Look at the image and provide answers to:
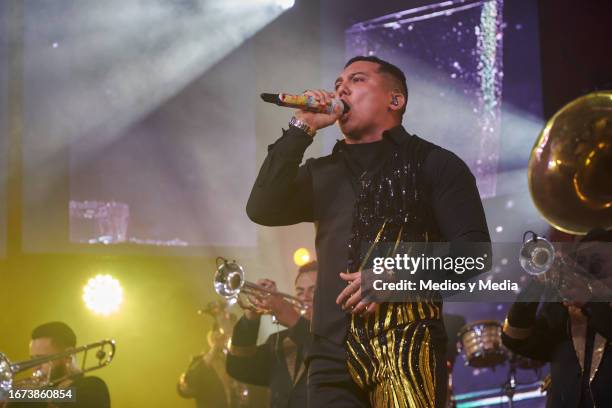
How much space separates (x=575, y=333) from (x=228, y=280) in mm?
2107

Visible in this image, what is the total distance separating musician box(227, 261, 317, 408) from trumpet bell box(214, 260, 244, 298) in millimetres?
144

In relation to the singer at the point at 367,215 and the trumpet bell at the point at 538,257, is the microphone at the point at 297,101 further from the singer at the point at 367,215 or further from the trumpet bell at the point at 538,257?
the trumpet bell at the point at 538,257

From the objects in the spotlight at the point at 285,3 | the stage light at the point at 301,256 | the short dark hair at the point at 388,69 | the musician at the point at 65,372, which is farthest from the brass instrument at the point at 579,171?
the spotlight at the point at 285,3

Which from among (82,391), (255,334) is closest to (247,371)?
(255,334)

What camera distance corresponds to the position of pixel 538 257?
3.62 m

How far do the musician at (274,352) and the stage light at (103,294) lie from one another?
2112mm

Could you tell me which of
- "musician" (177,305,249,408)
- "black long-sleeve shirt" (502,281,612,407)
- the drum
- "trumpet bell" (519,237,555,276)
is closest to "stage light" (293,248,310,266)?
"musician" (177,305,249,408)

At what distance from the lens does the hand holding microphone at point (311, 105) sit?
2.46 meters

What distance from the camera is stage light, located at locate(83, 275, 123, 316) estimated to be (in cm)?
647

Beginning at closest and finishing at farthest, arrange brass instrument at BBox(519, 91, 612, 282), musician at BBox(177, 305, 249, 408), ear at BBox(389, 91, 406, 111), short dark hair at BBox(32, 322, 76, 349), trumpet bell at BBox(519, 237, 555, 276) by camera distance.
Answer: ear at BBox(389, 91, 406, 111) → trumpet bell at BBox(519, 237, 555, 276) → brass instrument at BBox(519, 91, 612, 282) → short dark hair at BBox(32, 322, 76, 349) → musician at BBox(177, 305, 249, 408)

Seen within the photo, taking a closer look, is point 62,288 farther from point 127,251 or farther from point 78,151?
point 78,151

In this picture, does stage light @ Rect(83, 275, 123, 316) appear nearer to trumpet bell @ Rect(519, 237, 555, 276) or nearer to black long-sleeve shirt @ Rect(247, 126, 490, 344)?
trumpet bell @ Rect(519, 237, 555, 276)

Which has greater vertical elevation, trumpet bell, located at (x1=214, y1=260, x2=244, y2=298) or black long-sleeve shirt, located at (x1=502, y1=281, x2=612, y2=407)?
trumpet bell, located at (x1=214, y1=260, x2=244, y2=298)

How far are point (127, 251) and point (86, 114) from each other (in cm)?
125
